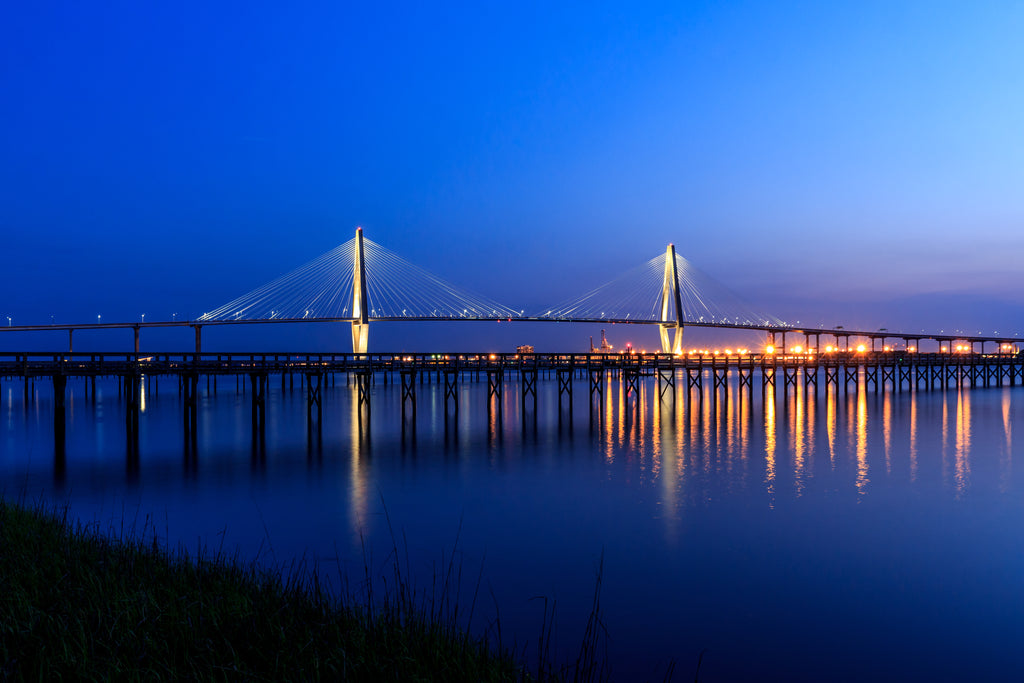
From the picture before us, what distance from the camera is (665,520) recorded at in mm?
15125

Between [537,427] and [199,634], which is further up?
[199,634]

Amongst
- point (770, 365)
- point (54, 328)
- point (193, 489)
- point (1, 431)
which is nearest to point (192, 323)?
point (54, 328)

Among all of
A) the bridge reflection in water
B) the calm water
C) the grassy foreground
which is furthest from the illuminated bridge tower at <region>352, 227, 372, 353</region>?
the grassy foreground

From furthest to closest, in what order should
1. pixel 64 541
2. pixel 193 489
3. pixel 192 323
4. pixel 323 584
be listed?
pixel 192 323
pixel 193 489
pixel 323 584
pixel 64 541

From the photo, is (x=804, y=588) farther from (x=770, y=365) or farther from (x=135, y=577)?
(x=770, y=365)

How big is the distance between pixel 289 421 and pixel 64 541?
2868cm

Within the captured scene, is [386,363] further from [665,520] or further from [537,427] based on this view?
[665,520]

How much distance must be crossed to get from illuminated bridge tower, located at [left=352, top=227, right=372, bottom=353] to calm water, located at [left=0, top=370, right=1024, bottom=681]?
39.0 m

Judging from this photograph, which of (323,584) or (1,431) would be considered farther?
(1,431)

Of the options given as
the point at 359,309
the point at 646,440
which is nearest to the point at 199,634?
the point at 646,440

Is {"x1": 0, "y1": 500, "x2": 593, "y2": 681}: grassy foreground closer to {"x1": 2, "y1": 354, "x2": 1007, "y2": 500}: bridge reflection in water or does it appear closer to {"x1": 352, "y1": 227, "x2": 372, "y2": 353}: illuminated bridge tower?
{"x1": 2, "y1": 354, "x2": 1007, "y2": 500}: bridge reflection in water

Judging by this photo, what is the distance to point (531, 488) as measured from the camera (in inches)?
730

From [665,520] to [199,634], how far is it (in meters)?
10.5

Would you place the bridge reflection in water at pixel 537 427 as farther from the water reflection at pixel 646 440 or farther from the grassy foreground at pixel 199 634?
the grassy foreground at pixel 199 634
